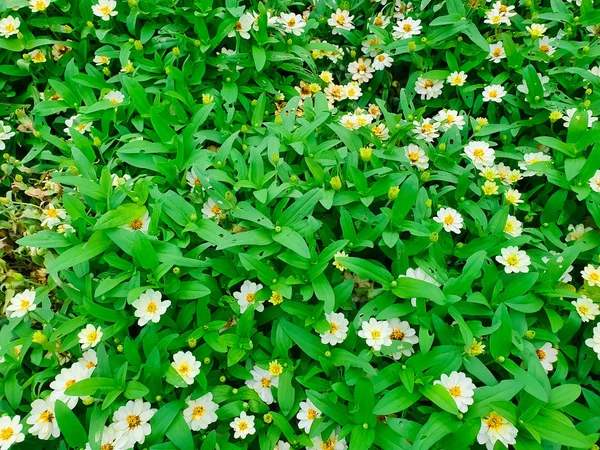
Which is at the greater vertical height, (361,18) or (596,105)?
(361,18)

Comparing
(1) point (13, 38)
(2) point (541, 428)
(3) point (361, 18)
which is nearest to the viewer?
(2) point (541, 428)

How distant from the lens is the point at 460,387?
1650 millimetres

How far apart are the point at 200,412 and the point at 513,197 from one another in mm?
1530

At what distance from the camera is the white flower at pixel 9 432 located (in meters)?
1.62

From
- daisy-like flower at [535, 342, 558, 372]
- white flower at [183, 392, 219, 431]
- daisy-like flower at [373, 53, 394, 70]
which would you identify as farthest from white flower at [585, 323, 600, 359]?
daisy-like flower at [373, 53, 394, 70]

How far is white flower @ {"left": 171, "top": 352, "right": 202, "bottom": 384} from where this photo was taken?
171cm

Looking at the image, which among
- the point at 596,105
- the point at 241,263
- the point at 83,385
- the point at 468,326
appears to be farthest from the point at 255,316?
the point at 596,105

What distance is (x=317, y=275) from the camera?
71.6 inches

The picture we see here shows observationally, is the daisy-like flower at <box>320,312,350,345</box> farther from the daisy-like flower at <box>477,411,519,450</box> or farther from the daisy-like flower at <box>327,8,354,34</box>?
the daisy-like flower at <box>327,8,354,34</box>

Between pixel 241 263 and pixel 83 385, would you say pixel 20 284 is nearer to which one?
pixel 83 385

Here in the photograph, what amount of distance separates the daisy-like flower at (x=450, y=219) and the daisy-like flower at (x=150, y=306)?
1.11 m

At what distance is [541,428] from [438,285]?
56 centimetres

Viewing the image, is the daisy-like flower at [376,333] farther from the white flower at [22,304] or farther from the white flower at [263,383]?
the white flower at [22,304]

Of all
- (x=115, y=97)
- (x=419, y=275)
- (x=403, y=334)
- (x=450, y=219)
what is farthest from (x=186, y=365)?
(x=115, y=97)
